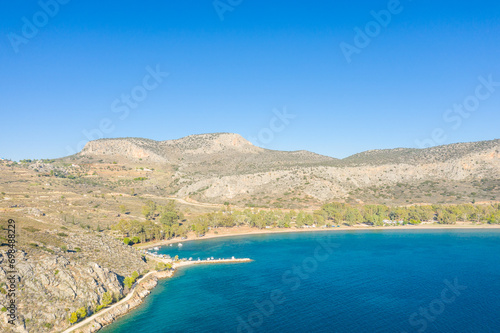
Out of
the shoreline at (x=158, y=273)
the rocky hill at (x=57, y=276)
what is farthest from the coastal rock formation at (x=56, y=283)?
the shoreline at (x=158, y=273)

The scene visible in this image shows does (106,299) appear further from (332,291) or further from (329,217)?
(329,217)

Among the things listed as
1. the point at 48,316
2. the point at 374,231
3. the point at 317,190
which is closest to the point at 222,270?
the point at 48,316

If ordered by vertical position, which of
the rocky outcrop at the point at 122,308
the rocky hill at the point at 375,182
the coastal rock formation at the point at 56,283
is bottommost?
the rocky outcrop at the point at 122,308

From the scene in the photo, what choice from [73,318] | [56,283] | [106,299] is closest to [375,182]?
[106,299]

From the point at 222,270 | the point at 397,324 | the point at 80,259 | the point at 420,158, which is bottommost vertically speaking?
the point at 397,324

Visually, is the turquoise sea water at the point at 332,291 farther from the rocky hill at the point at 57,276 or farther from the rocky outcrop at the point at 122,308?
the rocky hill at the point at 57,276

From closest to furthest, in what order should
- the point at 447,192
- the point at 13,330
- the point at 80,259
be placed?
the point at 13,330 < the point at 80,259 < the point at 447,192

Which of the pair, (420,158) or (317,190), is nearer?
(317,190)

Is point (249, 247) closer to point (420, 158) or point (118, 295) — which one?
point (118, 295)

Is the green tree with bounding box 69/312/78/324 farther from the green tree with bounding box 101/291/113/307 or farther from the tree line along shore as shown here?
the tree line along shore
